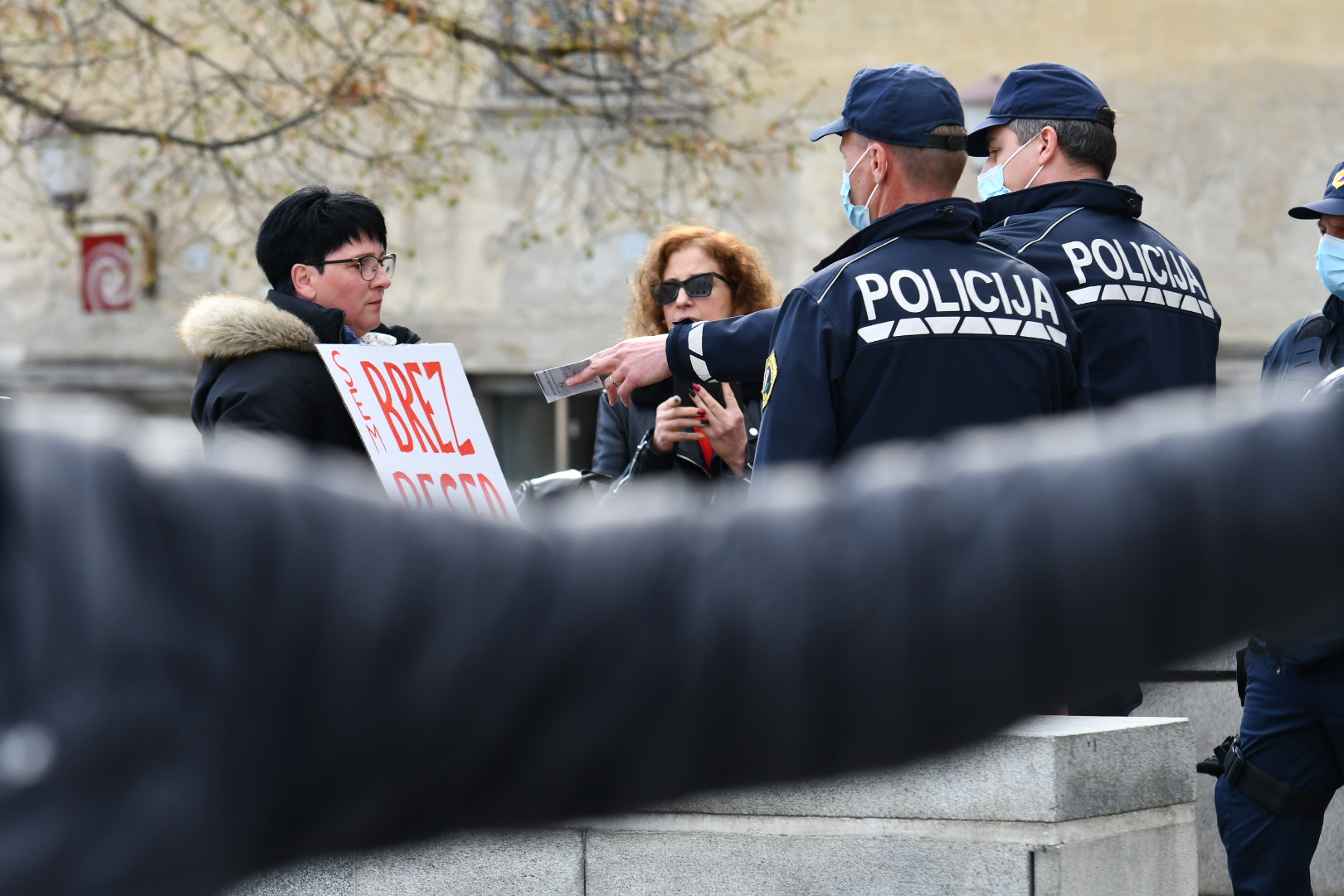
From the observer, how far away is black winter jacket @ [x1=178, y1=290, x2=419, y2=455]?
12.9 feet

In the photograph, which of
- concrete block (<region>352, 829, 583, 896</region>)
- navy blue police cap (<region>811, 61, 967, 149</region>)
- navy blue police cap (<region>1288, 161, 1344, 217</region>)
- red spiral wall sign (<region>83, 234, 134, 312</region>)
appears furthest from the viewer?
red spiral wall sign (<region>83, 234, 134, 312</region>)

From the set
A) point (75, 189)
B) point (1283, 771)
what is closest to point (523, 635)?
point (1283, 771)

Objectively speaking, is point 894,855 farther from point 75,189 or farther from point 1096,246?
point 75,189

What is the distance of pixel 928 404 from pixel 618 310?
1000 centimetres

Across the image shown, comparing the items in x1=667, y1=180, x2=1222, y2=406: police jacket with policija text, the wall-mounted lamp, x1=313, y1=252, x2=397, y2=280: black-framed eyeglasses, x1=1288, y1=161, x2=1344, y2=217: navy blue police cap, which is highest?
the wall-mounted lamp

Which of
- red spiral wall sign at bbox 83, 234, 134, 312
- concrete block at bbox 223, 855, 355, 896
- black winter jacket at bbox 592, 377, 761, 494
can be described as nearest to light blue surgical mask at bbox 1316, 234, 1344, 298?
black winter jacket at bbox 592, 377, 761, 494

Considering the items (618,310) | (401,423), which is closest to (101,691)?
(401,423)

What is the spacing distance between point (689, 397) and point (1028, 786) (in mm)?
1573

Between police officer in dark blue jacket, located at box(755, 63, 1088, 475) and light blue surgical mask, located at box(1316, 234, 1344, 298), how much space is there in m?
1.30

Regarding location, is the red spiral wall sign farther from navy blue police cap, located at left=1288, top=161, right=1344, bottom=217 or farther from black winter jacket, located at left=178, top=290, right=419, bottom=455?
navy blue police cap, located at left=1288, top=161, right=1344, bottom=217

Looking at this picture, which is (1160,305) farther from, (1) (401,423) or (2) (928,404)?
(1) (401,423)

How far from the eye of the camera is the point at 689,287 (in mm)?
5078

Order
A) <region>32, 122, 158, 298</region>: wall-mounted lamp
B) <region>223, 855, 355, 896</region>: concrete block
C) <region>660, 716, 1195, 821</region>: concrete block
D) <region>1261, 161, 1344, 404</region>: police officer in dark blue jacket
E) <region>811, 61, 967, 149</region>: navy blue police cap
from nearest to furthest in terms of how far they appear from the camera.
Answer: <region>660, 716, 1195, 821</region>: concrete block < <region>811, 61, 967, 149</region>: navy blue police cap < <region>223, 855, 355, 896</region>: concrete block < <region>1261, 161, 1344, 404</region>: police officer in dark blue jacket < <region>32, 122, 158, 298</region>: wall-mounted lamp

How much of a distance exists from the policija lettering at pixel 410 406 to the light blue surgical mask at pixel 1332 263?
233 cm
